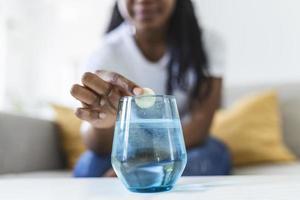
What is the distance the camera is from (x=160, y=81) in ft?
4.33

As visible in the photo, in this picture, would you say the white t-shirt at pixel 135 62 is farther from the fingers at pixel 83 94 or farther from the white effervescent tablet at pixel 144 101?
the white effervescent tablet at pixel 144 101

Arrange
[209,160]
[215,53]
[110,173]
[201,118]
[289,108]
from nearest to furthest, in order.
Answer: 1. [110,173]
2. [209,160]
3. [201,118]
4. [215,53]
5. [289,108]

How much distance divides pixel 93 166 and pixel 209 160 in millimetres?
293

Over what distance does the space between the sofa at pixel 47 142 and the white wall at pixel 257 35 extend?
24 centimetres

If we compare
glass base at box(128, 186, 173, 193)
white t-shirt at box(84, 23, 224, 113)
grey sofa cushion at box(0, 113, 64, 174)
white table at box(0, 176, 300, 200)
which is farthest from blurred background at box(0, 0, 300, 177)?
glass base at box(128, 186, 173, 193)

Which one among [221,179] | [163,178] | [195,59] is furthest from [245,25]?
[163,178]

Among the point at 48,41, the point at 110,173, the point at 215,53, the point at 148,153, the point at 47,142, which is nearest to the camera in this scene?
the point at 148,153

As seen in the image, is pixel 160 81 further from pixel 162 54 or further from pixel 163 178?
pixel 163 178

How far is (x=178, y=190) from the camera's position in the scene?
1.88 ft

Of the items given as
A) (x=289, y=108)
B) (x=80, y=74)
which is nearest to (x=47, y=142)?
(x=80, y=74)

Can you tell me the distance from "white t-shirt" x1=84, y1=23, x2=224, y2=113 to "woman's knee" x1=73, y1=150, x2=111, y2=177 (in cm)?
26

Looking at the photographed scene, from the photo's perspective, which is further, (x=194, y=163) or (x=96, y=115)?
(x=194, y=163)

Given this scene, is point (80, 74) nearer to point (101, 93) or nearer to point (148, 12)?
point (148, 12)

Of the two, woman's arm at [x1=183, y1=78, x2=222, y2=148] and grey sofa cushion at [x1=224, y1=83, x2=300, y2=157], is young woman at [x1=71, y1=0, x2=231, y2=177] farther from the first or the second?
grey sofa cushion at [x1=224, y1=83, x2=300, y2=157]
